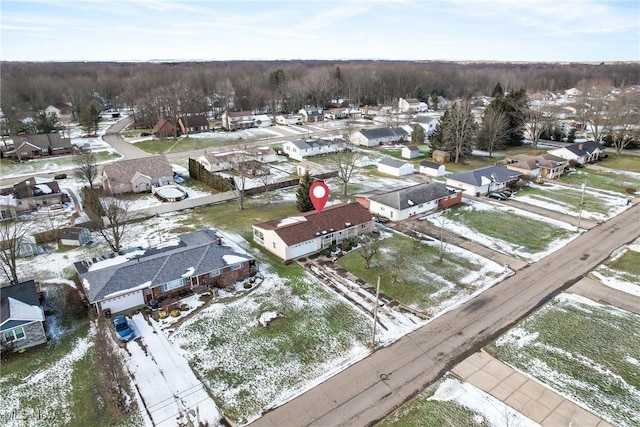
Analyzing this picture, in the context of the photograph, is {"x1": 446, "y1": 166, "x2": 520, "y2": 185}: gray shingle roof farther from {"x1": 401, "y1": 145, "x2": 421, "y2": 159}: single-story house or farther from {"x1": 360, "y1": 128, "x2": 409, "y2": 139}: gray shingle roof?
{"x1": 360, "y1": 128, "x2": 409, "y2": 139}: gray shingle roof

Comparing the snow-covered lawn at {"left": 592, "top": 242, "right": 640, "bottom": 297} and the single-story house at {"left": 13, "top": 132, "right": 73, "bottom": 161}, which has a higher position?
the single-story house at {"left": 13, "top": 132, "right": 73, "bottom": 161}

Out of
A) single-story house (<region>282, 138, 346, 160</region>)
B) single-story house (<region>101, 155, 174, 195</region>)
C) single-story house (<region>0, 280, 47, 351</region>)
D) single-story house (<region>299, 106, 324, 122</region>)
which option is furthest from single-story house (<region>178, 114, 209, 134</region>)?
single-story house (<region>0, 280, 47, 351</region>)

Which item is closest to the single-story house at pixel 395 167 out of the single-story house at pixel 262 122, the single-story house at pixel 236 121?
the single-story house at pixel 236 121

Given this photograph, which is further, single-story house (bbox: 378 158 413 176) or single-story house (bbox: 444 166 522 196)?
single-story house (bbox: 378 158 413 176)

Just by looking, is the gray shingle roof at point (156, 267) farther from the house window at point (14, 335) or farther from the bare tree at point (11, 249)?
the bare tree at point (11, 249)

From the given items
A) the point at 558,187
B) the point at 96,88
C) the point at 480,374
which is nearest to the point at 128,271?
the point at 480,374

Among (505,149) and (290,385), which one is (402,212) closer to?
(290,385)

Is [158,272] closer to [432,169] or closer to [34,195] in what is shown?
[34,195]

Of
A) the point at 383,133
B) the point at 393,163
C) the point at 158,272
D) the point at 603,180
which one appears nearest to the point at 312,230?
the point at 158,272
